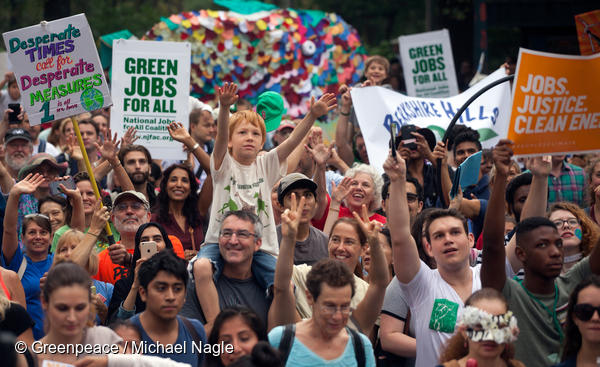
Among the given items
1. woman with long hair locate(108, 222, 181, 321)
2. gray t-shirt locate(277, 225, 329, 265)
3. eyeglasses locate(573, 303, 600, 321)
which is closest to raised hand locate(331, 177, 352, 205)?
gray t-shirt locate(277, 225, 329, 265)

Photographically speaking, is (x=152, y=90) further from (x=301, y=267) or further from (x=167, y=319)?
(x=167, y=319)

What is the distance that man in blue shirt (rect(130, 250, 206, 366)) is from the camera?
5.59m

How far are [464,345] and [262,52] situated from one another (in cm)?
1081

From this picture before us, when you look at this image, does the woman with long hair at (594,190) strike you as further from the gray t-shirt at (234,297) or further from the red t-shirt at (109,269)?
the red t-shirt at (109,269)

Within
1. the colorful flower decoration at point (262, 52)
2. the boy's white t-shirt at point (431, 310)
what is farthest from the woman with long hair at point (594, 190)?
the colorful flower decoration at point (262, 52)

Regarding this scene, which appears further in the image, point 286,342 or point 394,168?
point 394,168

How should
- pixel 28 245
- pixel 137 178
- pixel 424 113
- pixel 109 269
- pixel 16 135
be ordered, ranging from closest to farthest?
1. pixel 28 245
2. pixel 109 269
3. pixel 137 178
4. pixel 16 135
5. pixel 424 113

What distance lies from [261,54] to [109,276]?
868 centimetres

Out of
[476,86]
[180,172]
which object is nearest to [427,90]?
[476,86]

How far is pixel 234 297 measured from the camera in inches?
257

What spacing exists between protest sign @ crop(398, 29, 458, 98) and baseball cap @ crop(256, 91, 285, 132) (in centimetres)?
422

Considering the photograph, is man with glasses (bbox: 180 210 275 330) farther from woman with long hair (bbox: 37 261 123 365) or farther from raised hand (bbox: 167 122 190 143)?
raised hand (bbox: 167 122 190 143)

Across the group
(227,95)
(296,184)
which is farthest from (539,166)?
(227,95)

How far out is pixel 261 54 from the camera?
15.7 metres
